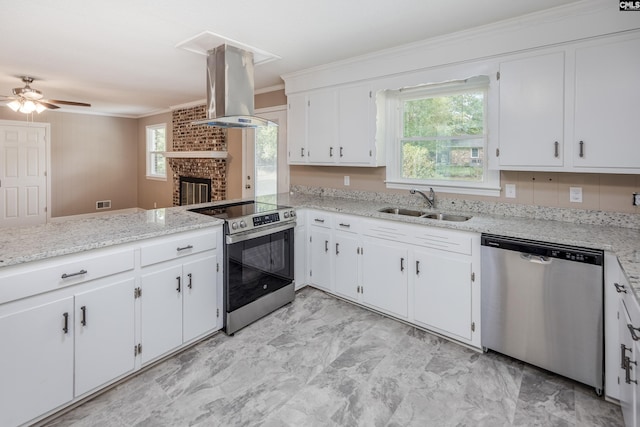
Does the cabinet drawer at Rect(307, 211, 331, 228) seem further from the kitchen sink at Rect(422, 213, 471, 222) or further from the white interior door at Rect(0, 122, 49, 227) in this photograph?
the white interior door at Rect(0, 122, 49, 227)

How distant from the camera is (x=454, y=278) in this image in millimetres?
2564

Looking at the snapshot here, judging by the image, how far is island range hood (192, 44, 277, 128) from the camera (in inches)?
119

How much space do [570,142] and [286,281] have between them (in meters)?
2.55

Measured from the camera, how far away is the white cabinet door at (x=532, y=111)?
94.4 inches

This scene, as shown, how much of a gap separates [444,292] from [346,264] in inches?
39.0

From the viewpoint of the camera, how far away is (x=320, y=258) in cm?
354

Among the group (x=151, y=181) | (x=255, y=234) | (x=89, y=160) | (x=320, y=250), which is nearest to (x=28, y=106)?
(x=89, y=160)

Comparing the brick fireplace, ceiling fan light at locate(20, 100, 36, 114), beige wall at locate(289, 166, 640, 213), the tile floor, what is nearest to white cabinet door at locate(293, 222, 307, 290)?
the tile floor

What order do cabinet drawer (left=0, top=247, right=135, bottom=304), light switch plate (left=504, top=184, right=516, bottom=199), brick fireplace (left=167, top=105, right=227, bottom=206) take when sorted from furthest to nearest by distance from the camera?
brick fireplace (left=167, top=105, right=227, bottom=206), light switch plate (left=504, top=184, right=516, bottom=199), cabinet drawer (left=0, top=247, right=135, bottom=304)

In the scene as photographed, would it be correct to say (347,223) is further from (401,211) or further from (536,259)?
(536,259)

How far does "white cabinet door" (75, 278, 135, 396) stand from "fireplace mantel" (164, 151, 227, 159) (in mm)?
3775

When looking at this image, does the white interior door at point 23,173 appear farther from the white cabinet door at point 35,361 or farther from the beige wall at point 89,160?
the white cabinet door at point 35,361

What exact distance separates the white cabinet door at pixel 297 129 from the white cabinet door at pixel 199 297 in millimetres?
1896

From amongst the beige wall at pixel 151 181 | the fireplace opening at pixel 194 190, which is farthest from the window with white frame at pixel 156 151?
the fireplace opening at pixel 194 190
